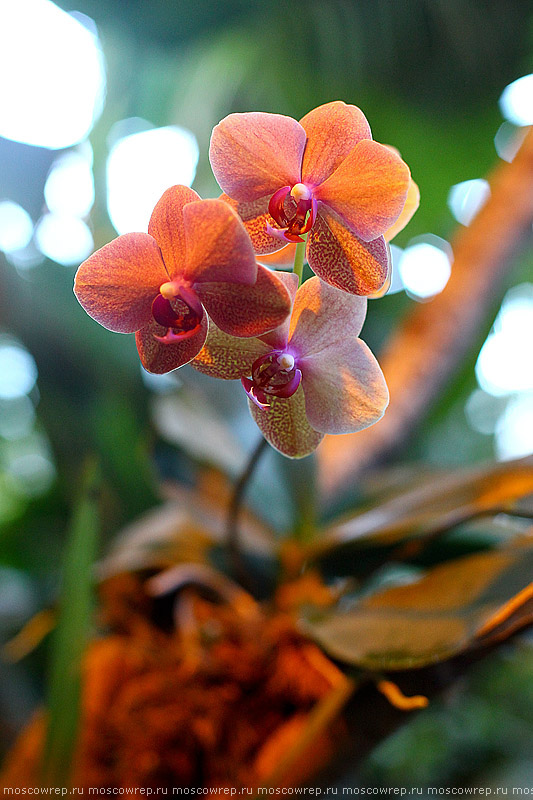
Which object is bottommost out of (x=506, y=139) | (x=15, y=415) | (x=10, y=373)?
(x=15, y=415)

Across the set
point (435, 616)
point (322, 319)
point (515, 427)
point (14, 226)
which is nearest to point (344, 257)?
point (322, 319)

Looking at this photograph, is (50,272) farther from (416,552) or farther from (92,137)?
(416,552)

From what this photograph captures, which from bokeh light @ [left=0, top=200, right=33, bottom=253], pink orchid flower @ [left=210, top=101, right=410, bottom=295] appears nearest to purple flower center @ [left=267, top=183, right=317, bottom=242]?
pink orchid flower @ [left=210, top=101, right=410, bottom=295]

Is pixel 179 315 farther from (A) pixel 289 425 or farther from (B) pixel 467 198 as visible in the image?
(B) pixel 467 198

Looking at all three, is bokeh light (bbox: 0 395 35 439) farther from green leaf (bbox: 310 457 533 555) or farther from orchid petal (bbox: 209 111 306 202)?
orchid petal (bbox: 209 111 306 202)

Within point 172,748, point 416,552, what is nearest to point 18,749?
point 172,748

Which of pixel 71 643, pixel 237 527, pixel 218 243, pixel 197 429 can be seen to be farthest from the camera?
pixel 197 429

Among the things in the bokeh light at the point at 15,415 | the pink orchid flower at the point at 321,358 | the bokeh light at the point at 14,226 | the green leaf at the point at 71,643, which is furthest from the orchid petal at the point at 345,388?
the bokeh light at the point at 15,415
